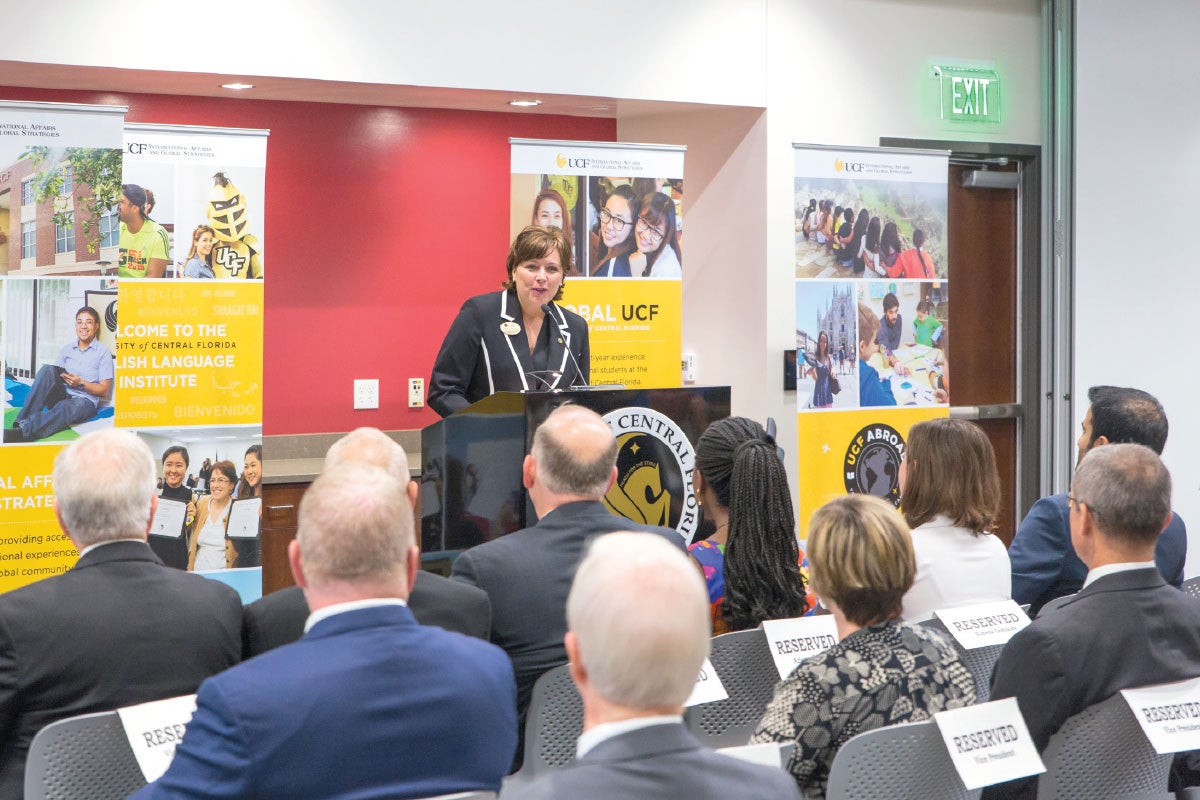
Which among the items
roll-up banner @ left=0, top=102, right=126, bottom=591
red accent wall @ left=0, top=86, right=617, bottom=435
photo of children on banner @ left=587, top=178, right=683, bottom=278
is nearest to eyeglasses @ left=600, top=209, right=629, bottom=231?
photo of children on banner @ left=587, top=178, right=683, bottom=278

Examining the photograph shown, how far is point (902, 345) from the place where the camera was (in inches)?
240

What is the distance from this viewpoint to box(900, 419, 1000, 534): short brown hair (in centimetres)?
320

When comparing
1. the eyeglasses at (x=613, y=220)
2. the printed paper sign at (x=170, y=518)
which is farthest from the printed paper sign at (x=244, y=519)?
the eyeglasses at (x=613, y=220)

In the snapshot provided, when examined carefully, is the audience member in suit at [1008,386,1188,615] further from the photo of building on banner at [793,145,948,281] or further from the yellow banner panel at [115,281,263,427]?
the yellow banner panel at [115,281,263,427]

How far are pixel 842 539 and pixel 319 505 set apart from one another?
0.96 metres

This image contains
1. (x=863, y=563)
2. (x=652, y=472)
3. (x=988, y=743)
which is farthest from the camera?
(x=652, y=472)

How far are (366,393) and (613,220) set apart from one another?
1572 mm

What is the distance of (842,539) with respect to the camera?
90.7 inches

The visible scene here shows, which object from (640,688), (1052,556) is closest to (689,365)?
(1052,556)

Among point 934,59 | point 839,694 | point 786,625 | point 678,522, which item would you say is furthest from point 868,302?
point 839,694

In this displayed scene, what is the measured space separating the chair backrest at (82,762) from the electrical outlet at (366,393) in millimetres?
4223

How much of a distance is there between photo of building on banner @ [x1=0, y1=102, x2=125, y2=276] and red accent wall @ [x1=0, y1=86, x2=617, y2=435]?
1409mm

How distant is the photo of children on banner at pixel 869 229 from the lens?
231 inches

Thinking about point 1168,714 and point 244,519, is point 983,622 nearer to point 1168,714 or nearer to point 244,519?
point 1168,714
